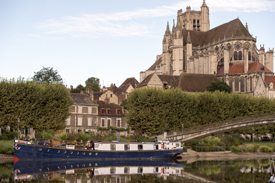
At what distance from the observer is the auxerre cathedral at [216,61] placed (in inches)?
3344

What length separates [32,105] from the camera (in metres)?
45.0

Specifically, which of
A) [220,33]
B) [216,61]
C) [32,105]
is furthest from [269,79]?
[32,105]

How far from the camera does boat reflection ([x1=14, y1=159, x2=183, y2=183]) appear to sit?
27359 mm

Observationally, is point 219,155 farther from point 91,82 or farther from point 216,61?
point 91,82

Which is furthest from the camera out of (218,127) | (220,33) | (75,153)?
(220,33)

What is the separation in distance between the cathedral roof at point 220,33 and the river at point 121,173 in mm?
68952

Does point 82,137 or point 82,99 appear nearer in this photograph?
point 82,137

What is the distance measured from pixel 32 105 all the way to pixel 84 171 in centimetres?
1639

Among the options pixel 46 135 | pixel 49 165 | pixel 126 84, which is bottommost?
pixel 49 165

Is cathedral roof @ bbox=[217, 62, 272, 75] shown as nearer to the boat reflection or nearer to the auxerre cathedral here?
the auxerre cathedral

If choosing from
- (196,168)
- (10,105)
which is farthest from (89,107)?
(196,168)

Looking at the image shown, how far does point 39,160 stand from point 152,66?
91.7 metres

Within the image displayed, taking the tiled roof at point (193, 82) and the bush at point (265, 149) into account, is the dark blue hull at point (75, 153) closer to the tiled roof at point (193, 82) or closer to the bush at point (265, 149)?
the bush at point (265, 149)

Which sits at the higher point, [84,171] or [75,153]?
[75,153]
